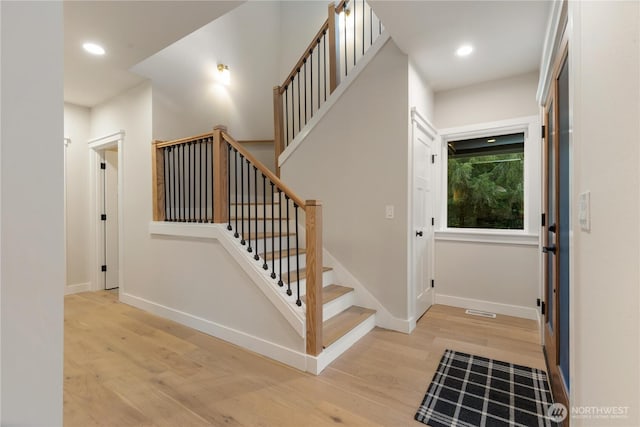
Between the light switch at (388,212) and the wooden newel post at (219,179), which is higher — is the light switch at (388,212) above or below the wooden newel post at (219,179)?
below

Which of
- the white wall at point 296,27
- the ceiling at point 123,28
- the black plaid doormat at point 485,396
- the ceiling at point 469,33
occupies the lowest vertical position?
the black plaid doormat at point 485,396

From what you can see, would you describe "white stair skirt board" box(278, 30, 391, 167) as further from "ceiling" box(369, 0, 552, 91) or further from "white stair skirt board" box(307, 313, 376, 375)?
"white stair skirt board" box(307, 313, 376, 375)

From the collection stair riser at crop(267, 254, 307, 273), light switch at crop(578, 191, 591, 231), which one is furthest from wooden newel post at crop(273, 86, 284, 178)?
light switch at crop(578, 191, 591, 231)

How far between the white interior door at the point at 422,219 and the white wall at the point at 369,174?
8.6 inches

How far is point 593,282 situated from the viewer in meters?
0.98

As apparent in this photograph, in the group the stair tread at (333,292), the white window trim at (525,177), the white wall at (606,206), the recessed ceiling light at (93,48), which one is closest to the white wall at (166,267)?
the stair tread at (333,292)

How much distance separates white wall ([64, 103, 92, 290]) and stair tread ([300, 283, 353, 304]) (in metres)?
3.82

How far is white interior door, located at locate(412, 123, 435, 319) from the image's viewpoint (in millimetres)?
3023

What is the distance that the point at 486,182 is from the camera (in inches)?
139

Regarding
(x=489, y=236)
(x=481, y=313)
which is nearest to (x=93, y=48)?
(x=489, y=236)

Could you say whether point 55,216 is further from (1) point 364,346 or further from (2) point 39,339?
(1) point 364,346

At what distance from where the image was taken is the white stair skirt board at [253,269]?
2.26 m

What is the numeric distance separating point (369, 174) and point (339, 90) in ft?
3.25
